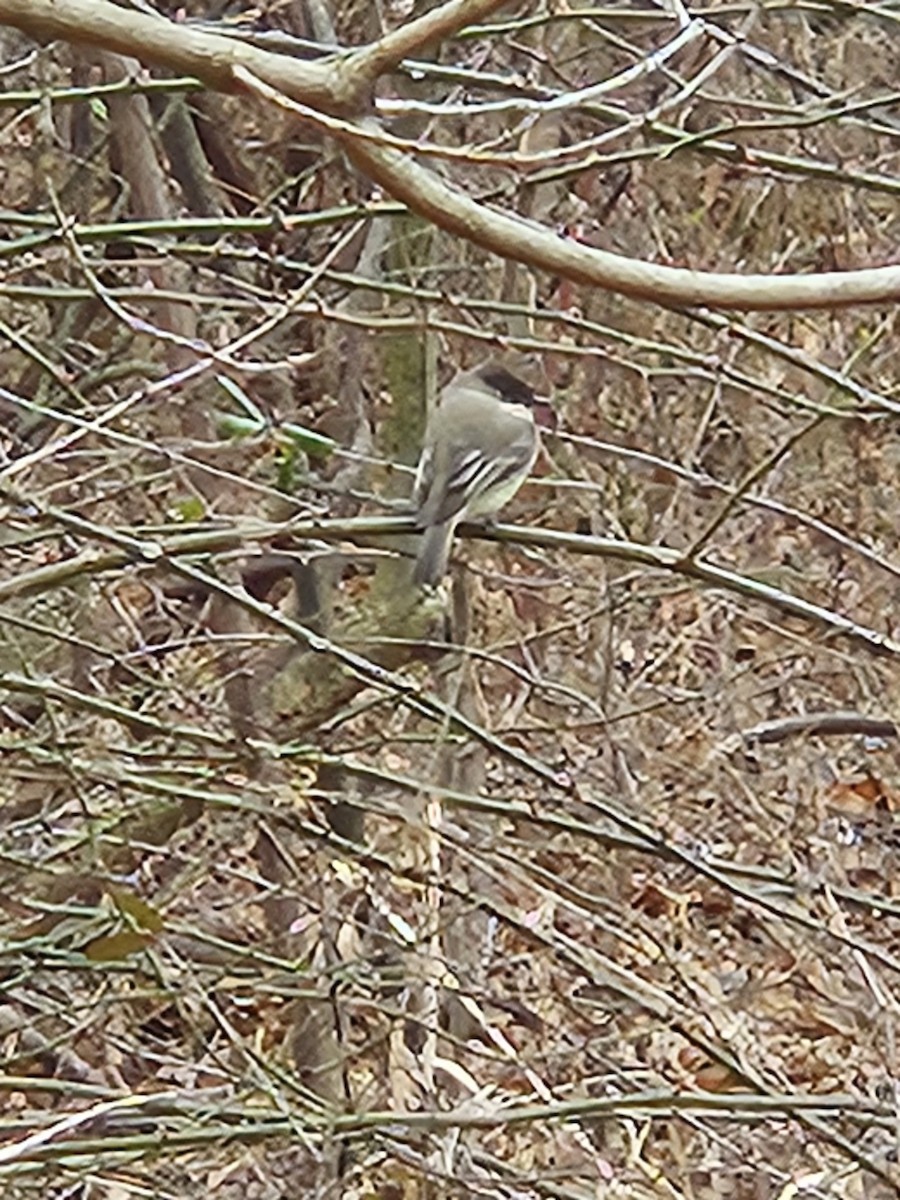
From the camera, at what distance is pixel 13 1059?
4301 millimetres

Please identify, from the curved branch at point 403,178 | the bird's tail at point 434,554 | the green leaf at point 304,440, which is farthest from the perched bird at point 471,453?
the curved branch at point 403,178

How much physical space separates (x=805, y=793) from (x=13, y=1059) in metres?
1.93

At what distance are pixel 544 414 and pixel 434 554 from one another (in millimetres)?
1665

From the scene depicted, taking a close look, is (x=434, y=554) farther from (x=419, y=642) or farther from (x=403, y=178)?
(x=403, y=178)

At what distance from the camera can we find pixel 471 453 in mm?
5453

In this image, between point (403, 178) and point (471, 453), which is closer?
point (403, 178)

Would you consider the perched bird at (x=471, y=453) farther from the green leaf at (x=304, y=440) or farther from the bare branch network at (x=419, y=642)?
the green leaf at (x=304, y=440)

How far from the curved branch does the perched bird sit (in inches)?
98.0

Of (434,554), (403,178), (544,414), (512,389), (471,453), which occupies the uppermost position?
(403,178)

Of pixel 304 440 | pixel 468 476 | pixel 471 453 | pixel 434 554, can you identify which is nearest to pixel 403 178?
pixel 304 440

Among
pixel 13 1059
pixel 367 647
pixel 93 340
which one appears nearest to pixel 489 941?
pixel 367 647

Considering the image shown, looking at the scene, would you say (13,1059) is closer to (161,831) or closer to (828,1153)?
(161,831)

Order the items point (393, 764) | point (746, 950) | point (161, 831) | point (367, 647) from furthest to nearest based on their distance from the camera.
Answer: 1. point (746, 950)
2. point (393, 764)
3. point (367, 647)
4. point (161, 831)

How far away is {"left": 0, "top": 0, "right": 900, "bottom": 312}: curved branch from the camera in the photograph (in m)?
1.85
